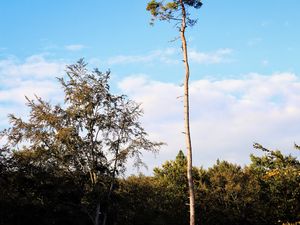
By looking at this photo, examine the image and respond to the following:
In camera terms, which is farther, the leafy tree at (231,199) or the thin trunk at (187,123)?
the leafy tree at (231,199)

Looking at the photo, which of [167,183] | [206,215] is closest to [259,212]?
[206,215]

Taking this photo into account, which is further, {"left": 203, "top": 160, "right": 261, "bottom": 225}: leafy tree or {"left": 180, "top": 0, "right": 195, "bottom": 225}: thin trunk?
{"left": 203, "top": 160, "right": 261, "bottom": 225}: leafy tree

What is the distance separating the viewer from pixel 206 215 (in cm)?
3828

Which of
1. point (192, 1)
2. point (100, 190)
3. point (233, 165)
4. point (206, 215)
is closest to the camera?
point (192, 1)

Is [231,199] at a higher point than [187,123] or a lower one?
lower

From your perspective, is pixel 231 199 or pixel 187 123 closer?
pixel 187 123

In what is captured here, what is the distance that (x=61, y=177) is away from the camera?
2375cm

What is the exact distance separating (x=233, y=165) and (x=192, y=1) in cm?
3233

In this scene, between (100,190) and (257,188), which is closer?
(100,190)

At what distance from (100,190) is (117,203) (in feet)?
6.44

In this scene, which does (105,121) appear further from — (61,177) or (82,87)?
(61,177)

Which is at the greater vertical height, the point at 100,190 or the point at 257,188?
the point at 257,188

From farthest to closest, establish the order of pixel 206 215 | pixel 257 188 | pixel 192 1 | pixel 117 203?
pixel 257 188
pixel 206 215
pixel 117 203
pixel 192 1

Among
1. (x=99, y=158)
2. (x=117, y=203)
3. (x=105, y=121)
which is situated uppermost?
(x=105, y=121)
